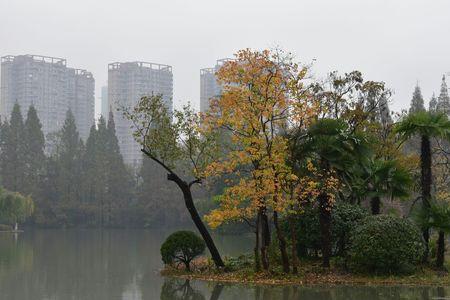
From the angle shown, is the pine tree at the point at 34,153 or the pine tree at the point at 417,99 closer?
the pine tree at the point at 417,99

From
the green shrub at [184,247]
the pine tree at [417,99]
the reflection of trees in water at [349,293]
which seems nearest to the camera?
the reflection of trees in water at [349,293]

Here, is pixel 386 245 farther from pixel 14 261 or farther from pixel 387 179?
pixel 14 261

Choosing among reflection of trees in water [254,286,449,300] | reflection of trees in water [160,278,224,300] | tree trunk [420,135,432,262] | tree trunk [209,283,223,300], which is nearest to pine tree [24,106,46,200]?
reflection of trees in water [160,278,224,300]

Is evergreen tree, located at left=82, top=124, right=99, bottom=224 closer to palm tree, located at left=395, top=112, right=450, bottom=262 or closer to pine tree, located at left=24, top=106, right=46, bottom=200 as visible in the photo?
pine tree, located at left=24, top=106, right=46, bottom=200

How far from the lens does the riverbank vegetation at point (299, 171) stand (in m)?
17.2

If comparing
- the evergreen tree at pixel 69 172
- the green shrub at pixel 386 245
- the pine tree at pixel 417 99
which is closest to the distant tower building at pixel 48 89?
the evergreen tree at pixel 69 172

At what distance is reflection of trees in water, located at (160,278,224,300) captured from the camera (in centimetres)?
1484

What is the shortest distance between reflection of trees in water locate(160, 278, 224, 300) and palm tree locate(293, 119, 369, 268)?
12.7 feet

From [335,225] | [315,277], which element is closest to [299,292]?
[315,277]

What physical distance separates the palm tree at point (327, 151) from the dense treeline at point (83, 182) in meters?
50.5

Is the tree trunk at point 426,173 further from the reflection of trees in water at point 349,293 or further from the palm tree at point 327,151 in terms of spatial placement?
the reflection of trees in water at point 349,293

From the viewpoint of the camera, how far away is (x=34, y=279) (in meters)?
18.8

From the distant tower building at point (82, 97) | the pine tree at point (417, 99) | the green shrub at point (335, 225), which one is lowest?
the green shrub at point (335, 225)

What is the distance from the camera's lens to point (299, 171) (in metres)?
18.7
